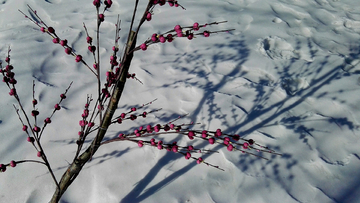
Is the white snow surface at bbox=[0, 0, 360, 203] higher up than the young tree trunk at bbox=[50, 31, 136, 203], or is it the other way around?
the young tree trunk at bbox=[50, 31, 136, 203]

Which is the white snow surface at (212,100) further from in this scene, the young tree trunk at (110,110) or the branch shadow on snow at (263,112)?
the young tree trunk at (110,110)

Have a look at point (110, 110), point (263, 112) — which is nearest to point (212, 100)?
point (263, 112)

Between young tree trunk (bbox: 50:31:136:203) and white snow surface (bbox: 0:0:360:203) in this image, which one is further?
white snow surface (bbox: 0:0:360:203)

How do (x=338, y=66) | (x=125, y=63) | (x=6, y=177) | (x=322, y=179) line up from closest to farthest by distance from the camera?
(x=125, y=63), (x=6, y=177), (x=322, y=179), (x=338, y=66)

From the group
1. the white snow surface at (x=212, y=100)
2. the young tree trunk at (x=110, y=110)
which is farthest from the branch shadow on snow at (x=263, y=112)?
the young tree trunk at (x=110, y=110)

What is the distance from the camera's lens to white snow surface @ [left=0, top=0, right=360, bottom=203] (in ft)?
4.65

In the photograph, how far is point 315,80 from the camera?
7.15 feet

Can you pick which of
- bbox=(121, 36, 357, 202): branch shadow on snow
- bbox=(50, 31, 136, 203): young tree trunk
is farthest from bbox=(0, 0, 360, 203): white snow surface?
bbox=(50, 31, 136, 203): young tree trunk

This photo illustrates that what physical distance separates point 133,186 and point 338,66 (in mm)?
2138

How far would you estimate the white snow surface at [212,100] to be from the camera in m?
1.42

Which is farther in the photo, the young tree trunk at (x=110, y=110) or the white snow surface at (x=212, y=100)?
the white snow surface at (x=212, y=100)

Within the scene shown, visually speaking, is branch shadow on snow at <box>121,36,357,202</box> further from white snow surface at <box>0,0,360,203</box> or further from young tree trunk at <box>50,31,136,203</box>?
young tree trunk at <box>50,31,136,203</box>

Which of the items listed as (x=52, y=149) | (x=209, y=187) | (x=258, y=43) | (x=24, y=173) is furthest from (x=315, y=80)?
(x=24, y=173)

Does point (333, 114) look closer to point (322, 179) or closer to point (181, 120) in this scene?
point (322, 179)
